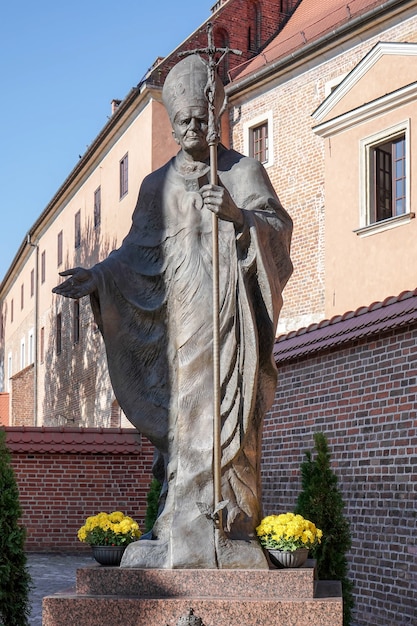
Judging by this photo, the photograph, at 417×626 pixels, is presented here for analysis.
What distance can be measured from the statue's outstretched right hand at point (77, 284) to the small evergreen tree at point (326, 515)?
391cm

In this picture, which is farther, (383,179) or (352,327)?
(383,179)

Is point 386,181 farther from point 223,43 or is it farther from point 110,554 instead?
point 110,554

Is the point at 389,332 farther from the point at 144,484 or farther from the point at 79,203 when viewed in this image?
the point at 79,203

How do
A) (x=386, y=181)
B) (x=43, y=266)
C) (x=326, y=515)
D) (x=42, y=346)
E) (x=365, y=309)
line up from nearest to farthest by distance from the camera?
(x=326, y=515) < (x=365, y=309) < (x=386, y=181) < (x=42, y=346) < (x=43, y=266)

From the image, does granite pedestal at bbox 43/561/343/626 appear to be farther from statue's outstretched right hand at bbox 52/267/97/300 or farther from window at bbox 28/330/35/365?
window at bbox 28/330/35/365

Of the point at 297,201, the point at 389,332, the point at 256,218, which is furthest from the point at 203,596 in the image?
the point at 297,201

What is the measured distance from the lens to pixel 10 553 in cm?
848

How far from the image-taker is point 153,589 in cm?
486

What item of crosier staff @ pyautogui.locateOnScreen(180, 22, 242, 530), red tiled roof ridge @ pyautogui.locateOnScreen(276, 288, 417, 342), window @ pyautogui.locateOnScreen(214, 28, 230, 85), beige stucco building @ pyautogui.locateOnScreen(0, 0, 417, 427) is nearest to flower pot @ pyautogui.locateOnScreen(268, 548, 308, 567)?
crosier staff @ pyautogui.locateOnScreen(180, 22, 242, 530)

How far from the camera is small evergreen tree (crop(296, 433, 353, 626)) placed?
885 cm

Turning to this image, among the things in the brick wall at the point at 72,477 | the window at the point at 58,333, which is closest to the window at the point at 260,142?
the brick wall at the point at 72,477

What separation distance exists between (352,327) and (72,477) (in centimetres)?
820

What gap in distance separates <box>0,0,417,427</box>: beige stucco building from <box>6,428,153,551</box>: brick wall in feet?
14.8

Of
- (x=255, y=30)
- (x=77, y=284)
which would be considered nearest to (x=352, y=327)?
(x=77, y=284)
